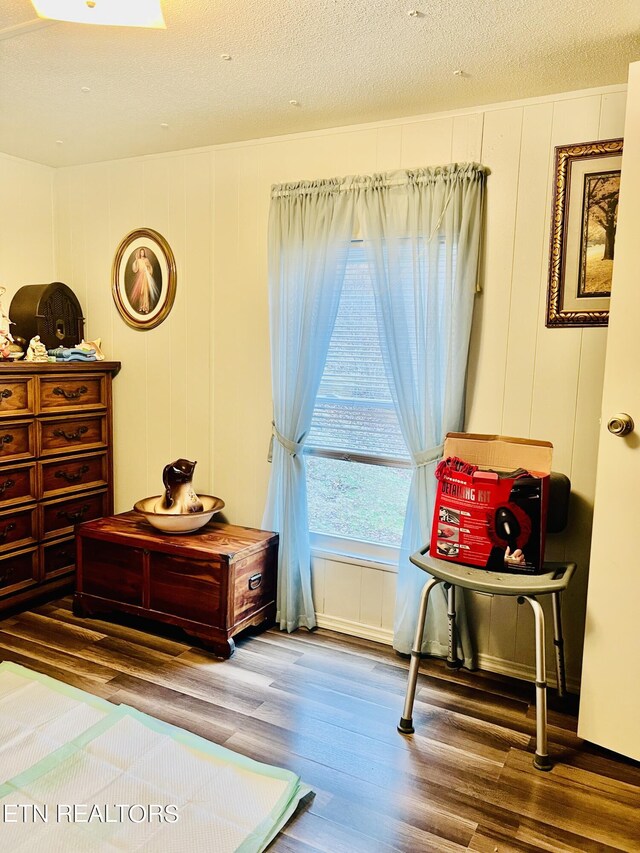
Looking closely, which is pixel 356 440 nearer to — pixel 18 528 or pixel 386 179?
pixel 386 179

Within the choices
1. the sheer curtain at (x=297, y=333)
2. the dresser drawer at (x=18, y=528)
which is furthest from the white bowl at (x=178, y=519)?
the dresser drawer at (x=18, y=528)

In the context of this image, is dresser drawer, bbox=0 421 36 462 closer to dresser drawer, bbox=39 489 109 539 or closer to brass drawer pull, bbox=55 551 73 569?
dresser drawer, bbox=39 489 109 539

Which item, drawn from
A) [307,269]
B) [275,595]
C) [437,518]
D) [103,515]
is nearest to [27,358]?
[103,515]

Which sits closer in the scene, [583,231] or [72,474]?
[583,231]

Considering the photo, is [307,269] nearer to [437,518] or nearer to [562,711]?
[437,518]

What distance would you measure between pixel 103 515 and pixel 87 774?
1866mm

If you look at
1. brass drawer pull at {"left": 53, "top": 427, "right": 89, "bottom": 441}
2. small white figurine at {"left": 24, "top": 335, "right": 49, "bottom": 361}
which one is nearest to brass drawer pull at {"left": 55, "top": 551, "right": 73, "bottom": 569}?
brass drawer pull at {"left": 53, "top": 427, "right": 89, "bottom": 441}

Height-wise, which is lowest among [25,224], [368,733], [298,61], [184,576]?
[368,733]

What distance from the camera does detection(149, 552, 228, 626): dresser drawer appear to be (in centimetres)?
277

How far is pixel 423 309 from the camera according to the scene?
268cm

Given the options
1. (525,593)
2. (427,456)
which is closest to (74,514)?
(427,456)

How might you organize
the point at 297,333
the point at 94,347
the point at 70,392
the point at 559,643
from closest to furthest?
1. the point at 559,643
2. the point at 297,333
3. the point at 70,392
4. the point at 94,347

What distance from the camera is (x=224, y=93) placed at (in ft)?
8.34

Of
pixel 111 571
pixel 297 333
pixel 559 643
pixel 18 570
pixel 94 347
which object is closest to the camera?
pixel 559 643
